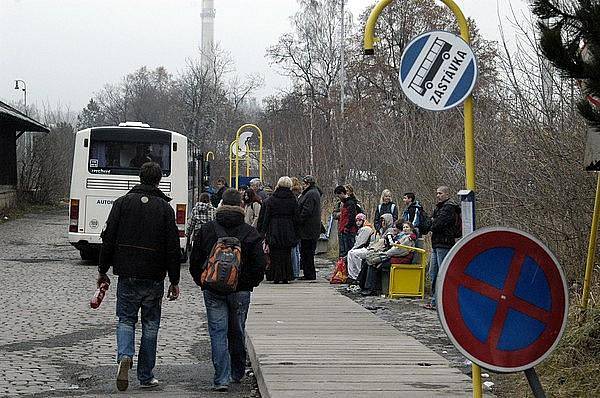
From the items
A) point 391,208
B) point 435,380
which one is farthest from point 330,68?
point 435,380

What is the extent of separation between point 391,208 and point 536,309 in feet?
51.3

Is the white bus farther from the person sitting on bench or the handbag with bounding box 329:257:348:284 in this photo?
the person sitting on bench

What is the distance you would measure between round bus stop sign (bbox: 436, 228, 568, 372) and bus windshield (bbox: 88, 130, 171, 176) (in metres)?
19.2

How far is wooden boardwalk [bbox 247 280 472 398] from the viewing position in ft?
26.5

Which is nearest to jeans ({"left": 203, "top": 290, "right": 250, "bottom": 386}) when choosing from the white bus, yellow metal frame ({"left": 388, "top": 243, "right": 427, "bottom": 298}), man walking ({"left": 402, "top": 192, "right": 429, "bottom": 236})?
yellow metal frame ({"left": 388, "top": 243, "right": 427, "bottom": 298})

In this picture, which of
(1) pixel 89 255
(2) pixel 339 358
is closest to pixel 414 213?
(2) pixel 339 358

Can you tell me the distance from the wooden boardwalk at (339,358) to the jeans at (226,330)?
9.1 inches

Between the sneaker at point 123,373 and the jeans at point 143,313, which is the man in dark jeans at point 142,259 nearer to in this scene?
the jeans at point 143,313

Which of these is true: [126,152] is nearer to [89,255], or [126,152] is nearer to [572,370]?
[89,255]

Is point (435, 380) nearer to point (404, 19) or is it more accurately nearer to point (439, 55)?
point (439, 55)

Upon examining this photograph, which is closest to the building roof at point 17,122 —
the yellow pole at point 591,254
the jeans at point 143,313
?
the jeans at point 143,313

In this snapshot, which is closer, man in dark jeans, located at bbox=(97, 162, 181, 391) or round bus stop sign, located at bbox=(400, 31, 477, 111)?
round bus stop sign, located at bbox=(400, 31, 477, 111)

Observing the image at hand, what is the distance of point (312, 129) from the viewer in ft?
130

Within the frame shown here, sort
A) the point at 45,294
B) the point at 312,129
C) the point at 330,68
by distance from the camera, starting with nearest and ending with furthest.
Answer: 1. the point at 45,294
2. the point at 312,129
3. the point at 330,68
